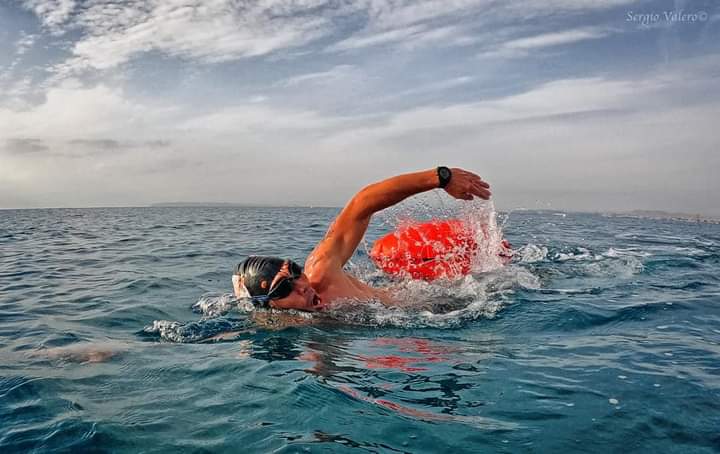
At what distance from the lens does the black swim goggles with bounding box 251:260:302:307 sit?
15.3 ft

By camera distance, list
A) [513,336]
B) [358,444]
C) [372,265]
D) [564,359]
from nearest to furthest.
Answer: [358,444]
[564,359]
[513,336]
[372,265]

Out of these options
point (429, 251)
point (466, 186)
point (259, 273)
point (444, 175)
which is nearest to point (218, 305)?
point (259, 273)

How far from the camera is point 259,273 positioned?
4691 mm

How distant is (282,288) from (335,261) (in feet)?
2.25

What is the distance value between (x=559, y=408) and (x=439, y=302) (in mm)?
2767

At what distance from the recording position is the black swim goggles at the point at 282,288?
4661mm

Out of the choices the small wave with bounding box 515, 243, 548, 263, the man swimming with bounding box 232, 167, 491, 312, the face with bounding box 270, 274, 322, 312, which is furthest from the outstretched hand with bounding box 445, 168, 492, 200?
the small wave with bounding box 515, 243, 548, 263

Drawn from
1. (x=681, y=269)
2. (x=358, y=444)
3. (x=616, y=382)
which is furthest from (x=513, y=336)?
(x=681, y=269)

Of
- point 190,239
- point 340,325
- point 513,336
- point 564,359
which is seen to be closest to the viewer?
point 564,359

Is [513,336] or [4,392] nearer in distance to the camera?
[4,392]

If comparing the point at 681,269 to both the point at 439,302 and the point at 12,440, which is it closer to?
the point at 439,302

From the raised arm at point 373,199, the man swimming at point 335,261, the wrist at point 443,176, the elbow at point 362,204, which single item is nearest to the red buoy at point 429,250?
the man swimming at point 335,261

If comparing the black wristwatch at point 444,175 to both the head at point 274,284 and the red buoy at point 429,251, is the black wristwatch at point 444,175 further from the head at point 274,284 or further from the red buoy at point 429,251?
the red buoy at point 429,251

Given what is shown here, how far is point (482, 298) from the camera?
585 centimetres
